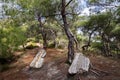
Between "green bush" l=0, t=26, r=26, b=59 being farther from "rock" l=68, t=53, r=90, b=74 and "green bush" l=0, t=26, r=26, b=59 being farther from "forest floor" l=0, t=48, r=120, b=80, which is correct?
"rock" l=68, t=53, r=90, b=74

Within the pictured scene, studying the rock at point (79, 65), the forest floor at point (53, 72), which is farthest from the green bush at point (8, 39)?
the rock at point (79, 65)

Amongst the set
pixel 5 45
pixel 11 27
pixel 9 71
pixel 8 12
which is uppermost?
pixel 8 12

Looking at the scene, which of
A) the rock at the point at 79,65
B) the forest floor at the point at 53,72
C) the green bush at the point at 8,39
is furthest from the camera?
the green bush at the point at 8,39

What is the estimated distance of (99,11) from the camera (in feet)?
53.8

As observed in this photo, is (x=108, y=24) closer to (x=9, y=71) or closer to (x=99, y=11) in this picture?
(x=99, y=11)

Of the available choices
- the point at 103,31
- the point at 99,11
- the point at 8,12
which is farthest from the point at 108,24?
the point at 8,12

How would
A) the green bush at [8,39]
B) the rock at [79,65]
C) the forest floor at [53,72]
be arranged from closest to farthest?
the rock at [79,65]
the forest floor at [53,72]
the green bush at [8,39]

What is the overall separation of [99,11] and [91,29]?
4.36m

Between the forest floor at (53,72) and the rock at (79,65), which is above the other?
the rock at (79,65)

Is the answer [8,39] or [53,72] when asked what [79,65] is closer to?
[53,72]

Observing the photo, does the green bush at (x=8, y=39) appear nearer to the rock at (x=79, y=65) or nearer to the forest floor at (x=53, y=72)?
the forest floor at (x=53, y=72)

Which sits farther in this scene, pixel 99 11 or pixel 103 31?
pixel 103 31

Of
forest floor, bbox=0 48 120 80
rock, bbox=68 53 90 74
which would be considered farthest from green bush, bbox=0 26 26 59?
rock, bbox=68 53 90 74

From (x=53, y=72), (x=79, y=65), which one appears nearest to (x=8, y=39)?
(x=53, y=72)
